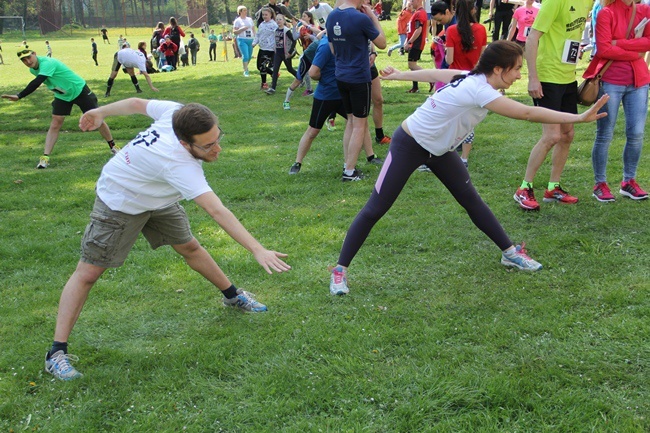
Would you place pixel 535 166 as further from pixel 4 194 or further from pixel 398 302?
pixel 4 194

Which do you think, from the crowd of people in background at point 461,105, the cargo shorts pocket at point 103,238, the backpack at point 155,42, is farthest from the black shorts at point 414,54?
the backpack at point 155,42

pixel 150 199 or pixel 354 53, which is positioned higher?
pixel 354 53

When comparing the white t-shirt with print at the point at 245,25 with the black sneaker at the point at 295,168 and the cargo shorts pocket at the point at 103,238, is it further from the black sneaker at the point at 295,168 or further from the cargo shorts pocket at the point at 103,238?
the cargo shorts pocket at the point at 103,238

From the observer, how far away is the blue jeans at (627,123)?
5.48 meters

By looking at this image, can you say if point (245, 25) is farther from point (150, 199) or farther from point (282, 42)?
point (150, 199)

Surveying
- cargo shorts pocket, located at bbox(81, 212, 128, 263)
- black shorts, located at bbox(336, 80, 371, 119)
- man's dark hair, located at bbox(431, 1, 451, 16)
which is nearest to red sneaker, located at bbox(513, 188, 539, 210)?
black shorts, located at bbox(336, 80, 371, 119)

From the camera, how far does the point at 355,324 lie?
400cm

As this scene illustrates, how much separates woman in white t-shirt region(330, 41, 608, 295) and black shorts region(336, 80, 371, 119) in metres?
2.13

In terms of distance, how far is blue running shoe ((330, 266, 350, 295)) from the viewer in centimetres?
445

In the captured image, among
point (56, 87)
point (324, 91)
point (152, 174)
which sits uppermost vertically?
point (152, 174)

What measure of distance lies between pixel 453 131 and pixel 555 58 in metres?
1.92

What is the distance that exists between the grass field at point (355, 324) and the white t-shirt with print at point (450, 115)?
1.10 m

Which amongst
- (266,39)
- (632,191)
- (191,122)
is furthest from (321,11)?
(191,122)

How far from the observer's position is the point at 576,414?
2959 millimetres
